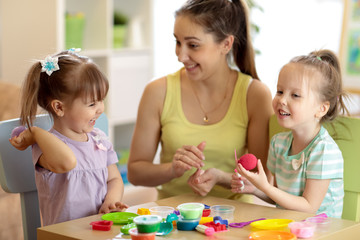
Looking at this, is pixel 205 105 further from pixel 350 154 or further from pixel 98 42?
pixel 98 42

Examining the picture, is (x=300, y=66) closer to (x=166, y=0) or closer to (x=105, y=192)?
(x=105, y=192)

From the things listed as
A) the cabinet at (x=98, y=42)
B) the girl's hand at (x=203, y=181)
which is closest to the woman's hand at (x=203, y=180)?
the girl's hand at (x=203, y=181)

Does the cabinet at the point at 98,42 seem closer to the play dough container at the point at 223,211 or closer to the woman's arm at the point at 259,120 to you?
the woman's arm at the point at 259,120

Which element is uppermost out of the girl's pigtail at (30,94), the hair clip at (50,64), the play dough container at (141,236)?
the hair clip at (50,64)

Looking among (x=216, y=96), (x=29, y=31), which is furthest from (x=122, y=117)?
(x=216, y=96)

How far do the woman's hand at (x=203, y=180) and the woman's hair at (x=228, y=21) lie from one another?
541mm

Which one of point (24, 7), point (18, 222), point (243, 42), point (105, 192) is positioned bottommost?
point (18, 222)

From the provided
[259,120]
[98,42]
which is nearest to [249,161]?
[259,120]

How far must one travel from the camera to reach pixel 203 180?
188cm

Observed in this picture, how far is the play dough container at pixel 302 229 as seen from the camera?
1.39 metres

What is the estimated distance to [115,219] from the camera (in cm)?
150

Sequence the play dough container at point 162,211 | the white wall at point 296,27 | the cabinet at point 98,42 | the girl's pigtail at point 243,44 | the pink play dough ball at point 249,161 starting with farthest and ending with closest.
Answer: the white wall at point 296,27, the cabinet at point 98,42, the girl's pigtail at point 243,44, the pink play dough ball at point 249,161, the play dough container at point 162,211

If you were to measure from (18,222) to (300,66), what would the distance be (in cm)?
154

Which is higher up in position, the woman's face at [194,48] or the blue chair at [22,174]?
the woman's face at [194,48]
